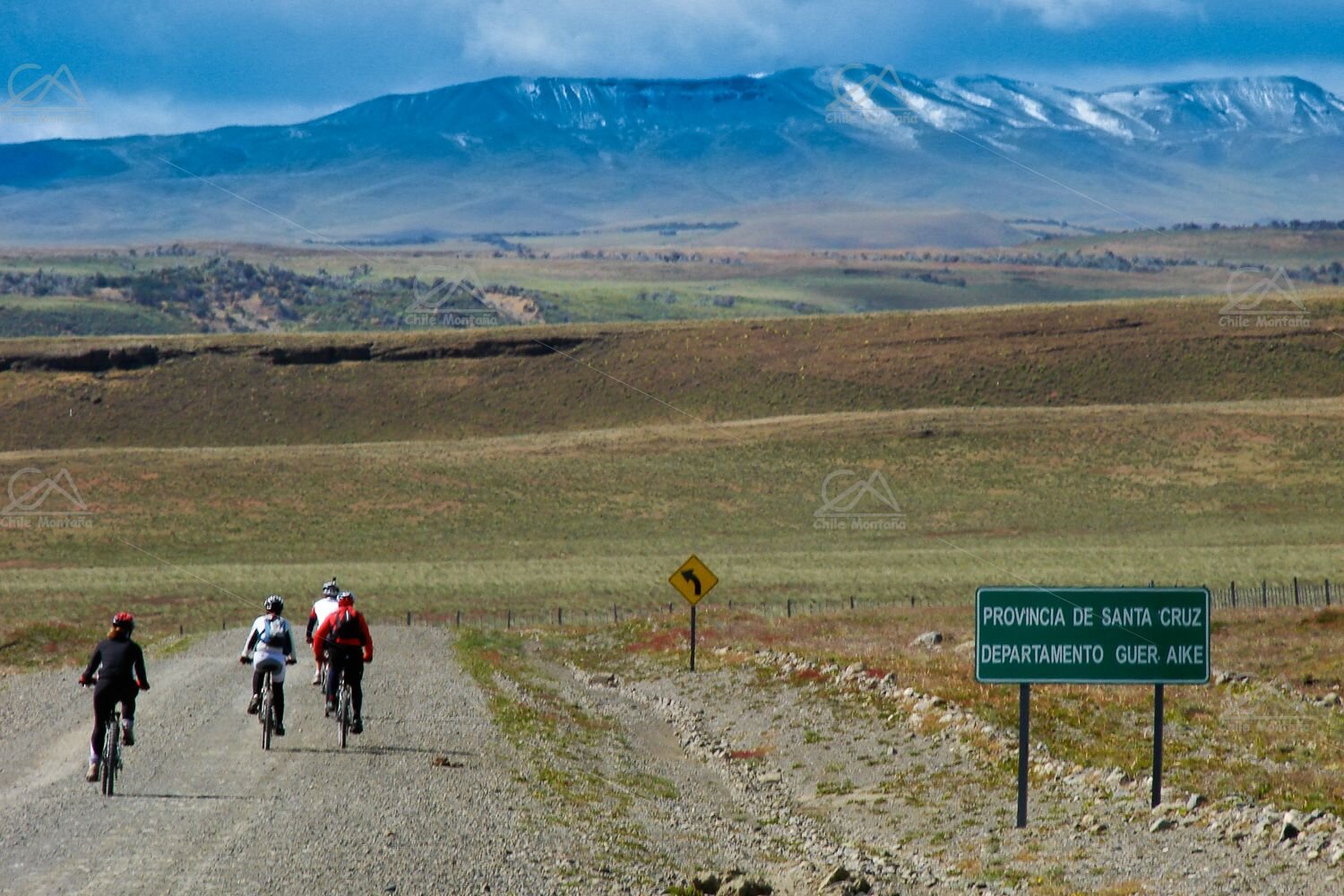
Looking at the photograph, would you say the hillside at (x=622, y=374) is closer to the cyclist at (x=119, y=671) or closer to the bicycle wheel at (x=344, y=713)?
the bicycle wheel at (x=344, y=713)

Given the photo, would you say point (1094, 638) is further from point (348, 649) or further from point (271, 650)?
point (271, 650)

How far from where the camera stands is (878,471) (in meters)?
78.5

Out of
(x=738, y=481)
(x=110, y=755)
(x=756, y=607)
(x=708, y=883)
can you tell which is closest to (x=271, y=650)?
(x=110, y=755)

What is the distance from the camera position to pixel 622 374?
10912 cm

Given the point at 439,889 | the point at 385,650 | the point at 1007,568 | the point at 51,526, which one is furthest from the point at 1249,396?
the point at 439,889

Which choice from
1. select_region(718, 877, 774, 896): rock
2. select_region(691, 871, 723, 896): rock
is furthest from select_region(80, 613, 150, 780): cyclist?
select_region(718, 877, 774, 896): rock

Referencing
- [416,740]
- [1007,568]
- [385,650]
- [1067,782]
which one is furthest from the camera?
[1007,568]

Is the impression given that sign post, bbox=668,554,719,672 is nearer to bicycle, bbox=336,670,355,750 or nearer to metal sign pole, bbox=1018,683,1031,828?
bicycle, bbox=336,670,355,750

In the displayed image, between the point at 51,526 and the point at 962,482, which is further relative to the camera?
the point at 962,482

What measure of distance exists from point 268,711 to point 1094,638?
9258 mm

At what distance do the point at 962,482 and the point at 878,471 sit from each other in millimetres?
4414

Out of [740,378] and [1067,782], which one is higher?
[740,378]

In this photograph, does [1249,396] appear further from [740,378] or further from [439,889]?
[439,889]

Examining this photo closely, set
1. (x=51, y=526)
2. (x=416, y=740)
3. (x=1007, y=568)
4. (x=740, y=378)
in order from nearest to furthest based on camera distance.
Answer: (x=416, y=740) < (x=1007, y=568) < (x=51, y=526) < (x=740, y=378)
